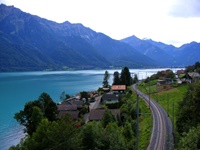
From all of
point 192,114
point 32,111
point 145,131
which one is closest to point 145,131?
point 145,131

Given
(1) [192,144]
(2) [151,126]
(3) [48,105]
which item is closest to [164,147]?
(2) [151,126]

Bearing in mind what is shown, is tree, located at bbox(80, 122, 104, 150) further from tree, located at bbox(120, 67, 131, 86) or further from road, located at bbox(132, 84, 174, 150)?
tree, located at bbox(120, 67, 131, 86)

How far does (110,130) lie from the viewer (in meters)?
29.8

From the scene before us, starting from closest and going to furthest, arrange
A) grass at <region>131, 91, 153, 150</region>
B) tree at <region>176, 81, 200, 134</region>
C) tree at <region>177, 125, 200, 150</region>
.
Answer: tree at <region>177, 125, 200, 150</region>
tree at <region>176, 81, 200, 134</region>
grass at <region>131, 91, 153, 150</region>

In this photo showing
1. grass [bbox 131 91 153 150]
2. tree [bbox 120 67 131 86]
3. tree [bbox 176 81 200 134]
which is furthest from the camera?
tree [bbox 120 67 131 86]

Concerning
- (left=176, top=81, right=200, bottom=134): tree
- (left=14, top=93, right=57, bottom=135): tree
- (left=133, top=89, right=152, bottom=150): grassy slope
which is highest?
(left=176, top=81, right=200, bottom=134): tree

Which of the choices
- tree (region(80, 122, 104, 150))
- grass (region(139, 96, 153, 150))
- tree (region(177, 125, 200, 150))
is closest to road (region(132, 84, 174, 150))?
grass (region(139, 96, 153, 150))

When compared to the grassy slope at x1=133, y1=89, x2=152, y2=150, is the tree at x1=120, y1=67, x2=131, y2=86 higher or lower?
higher

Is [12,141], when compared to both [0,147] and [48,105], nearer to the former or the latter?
[0,147]

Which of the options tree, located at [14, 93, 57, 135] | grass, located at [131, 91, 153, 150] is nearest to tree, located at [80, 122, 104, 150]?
grass, located at [131, 91, 153, 150]

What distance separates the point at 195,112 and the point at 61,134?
15848 millimetres

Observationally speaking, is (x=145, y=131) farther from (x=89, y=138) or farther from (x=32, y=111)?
(x=32, y=111)

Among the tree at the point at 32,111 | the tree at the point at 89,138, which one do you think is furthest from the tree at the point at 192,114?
the tree at the point at 32,111

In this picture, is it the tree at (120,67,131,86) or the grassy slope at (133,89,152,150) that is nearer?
the grassy slope at (133,89,152,150)
